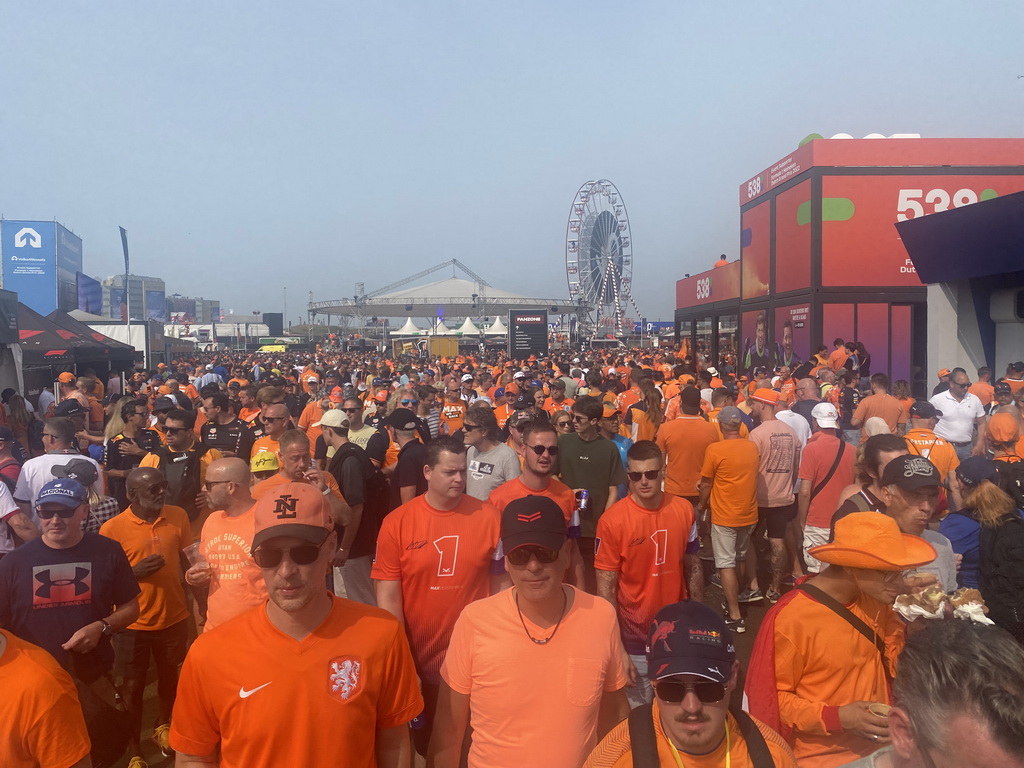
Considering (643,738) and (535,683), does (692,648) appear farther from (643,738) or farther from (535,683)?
(535,683)

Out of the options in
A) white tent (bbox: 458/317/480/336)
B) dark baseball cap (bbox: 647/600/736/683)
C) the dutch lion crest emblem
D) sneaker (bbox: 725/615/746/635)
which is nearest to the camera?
dark baseball cap (bbox: 647/600/736/683)

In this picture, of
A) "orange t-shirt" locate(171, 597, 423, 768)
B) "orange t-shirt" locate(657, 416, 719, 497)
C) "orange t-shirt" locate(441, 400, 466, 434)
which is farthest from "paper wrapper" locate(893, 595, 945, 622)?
"orange t-shirt" locate(441, 400, 466, 434)

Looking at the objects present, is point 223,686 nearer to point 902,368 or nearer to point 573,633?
point 573,633

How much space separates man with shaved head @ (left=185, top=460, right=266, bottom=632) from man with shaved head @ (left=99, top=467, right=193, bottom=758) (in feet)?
1.77

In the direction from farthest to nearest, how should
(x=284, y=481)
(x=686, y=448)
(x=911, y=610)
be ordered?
(x=686, y=448) → (x=284, y=481) → (x=911, y=610)

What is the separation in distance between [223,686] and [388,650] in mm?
465

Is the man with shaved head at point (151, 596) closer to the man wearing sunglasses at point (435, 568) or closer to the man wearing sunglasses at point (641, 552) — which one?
the man wearing sunglasses at point (435, 568)

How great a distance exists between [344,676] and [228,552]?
1.75 metres

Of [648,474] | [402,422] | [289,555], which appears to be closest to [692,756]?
[289,555]

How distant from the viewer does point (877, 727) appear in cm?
221

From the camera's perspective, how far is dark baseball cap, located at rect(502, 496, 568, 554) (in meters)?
2.44

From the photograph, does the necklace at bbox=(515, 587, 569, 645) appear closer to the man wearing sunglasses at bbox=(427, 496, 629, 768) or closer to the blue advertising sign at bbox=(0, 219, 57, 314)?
the man wearing sunglasses at bbox=(427, 496, 629, 768)

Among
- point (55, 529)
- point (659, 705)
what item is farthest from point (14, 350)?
point (659, 705)

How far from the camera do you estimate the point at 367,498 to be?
5070 mm
